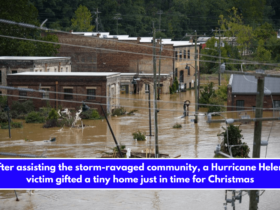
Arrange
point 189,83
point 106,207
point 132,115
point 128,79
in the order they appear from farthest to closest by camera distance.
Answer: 1. point 189,83
2. point 128,79
3. point 132,115
4. point 106,207

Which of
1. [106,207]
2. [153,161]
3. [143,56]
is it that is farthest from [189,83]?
[153,161]

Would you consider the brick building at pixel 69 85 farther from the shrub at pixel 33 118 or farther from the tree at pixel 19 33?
the tree at pixel 19 33

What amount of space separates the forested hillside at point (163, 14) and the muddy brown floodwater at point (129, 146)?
5716 cm

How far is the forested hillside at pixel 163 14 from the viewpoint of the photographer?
113 meters

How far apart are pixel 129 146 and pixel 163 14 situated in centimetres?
9518

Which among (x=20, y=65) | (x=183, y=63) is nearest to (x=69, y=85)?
(x=20, y=65)

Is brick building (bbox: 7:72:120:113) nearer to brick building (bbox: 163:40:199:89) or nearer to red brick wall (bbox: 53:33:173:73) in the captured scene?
red brick wall (bbox: 53:33:173:73)

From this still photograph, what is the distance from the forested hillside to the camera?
113m

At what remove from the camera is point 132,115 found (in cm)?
4909

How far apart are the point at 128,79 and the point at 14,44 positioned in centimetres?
1430

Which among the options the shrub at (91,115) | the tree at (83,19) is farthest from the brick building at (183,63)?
the tree at (83,19)

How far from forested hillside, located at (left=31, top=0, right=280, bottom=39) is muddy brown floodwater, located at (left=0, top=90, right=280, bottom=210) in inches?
2251

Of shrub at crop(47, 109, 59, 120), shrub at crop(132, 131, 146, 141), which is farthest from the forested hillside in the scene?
shrub at crop(132, 131, 146, 141)

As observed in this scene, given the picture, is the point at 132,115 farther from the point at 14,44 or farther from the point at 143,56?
the point at 14,44
